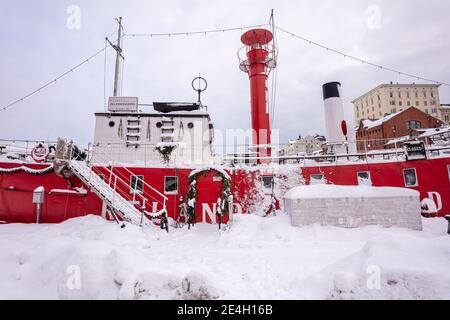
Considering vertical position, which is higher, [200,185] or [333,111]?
[333,111]

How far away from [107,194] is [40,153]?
5386mm

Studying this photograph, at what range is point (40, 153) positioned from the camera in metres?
13.8

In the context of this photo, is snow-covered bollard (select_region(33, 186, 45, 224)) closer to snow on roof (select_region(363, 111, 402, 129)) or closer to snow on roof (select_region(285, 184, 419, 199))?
snow on roof (select_region(285, 184, 419, 199))

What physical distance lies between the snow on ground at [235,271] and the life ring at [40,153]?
21.2 feet

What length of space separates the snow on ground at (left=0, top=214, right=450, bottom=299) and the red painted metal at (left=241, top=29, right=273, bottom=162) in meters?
10.1

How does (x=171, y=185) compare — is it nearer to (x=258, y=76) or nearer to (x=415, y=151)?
(x=258, y=76)

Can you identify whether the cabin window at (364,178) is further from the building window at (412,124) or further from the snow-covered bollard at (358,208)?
the building window at (412,124)

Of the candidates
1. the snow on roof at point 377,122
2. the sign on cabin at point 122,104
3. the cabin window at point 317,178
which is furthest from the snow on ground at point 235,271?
the snow on roof at point 377,122

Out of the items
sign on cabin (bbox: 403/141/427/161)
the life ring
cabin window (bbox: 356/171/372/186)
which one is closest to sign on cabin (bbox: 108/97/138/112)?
the life ring

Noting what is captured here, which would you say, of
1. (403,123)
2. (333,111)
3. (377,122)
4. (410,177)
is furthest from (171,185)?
(377,122)

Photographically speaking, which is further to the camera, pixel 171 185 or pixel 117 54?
pixel 117 54

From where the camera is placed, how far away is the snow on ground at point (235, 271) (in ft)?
14.8

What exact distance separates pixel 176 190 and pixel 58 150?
629cm
